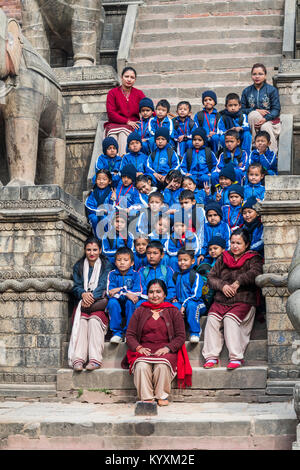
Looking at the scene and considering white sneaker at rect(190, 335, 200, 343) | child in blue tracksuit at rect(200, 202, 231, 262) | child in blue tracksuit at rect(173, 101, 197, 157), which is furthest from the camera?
child in blue tracksuit at rect(173, 101, 197, 157)

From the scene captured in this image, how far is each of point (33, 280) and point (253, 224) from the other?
2.48 metres

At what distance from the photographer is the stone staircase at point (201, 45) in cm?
1423

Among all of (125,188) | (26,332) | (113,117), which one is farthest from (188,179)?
(26,332)

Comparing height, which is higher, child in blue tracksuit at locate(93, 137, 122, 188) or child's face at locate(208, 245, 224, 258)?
child in blue tracksuit at locate(93, 137, 122, 188)

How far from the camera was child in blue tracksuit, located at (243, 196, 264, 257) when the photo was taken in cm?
1012

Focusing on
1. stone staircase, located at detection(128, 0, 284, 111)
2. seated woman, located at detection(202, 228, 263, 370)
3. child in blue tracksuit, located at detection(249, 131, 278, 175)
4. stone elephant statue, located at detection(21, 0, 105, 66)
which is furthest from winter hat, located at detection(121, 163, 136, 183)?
stone elephant statue, located at detection(21, 0, 105, 66)

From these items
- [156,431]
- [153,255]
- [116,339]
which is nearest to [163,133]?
[153,255]

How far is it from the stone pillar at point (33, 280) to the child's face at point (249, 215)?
195cm

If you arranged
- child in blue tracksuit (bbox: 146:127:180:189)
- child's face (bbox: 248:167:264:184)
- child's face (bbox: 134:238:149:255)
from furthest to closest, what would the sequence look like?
child in blue tracksuit (bbox: 146:127:180:189), child's face (bbox: 248:167:264:184), child's face (bbox: 134:238:149:255)

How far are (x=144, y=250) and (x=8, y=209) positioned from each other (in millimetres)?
1573

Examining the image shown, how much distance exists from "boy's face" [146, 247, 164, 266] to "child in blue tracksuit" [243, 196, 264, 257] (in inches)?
39.9

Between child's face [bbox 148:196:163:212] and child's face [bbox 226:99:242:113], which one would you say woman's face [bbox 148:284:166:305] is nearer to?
child's face [bbox 148:196:163:212]

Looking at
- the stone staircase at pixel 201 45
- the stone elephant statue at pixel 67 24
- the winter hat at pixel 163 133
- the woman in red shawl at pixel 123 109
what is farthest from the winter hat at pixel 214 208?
the stone elephant statue at pixel 67 24

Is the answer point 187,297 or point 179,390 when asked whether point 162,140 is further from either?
point 179,390
